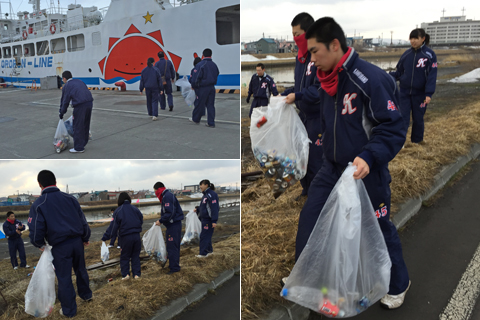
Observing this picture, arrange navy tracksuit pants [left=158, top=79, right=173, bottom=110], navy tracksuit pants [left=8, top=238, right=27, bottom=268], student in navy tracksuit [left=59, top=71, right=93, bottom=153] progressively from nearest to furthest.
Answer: student in navy tracksuit [left=59, top=71, right=93, bottom=153], navy tracksuit pants [left=8, top=238, right=27, bottom=268], navy tracksuit pants [left=158, top=79, right=173, bottom=110]

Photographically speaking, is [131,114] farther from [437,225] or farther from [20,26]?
[20,26]

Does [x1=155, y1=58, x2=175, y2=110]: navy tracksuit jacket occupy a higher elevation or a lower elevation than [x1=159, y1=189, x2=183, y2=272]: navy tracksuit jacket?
higher

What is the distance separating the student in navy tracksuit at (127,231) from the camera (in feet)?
15.3

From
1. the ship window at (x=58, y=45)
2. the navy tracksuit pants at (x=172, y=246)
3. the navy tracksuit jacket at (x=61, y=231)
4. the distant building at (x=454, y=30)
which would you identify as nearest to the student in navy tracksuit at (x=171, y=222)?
the navy tracksuit pants at (x=172, y=246)

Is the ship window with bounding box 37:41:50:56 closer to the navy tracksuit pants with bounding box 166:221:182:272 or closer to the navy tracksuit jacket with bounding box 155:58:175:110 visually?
the navy tracksuit jacket with bounding box 155:58:175:110

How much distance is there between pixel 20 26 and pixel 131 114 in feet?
91.0

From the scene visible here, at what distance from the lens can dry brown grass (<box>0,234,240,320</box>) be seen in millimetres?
3604

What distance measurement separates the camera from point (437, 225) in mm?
3908

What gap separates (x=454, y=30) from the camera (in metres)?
39.0

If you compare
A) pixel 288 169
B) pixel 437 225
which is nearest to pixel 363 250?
pixel 288 169

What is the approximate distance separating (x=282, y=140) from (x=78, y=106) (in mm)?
3779

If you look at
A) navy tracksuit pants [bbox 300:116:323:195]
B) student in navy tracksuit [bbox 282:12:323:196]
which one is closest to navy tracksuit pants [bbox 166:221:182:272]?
student in navy tracksuit [bbox 282:12:323:196]

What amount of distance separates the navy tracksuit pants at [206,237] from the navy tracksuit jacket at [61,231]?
2.05 meters

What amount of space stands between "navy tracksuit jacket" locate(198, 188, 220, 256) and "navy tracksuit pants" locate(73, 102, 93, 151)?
2.21 metres
